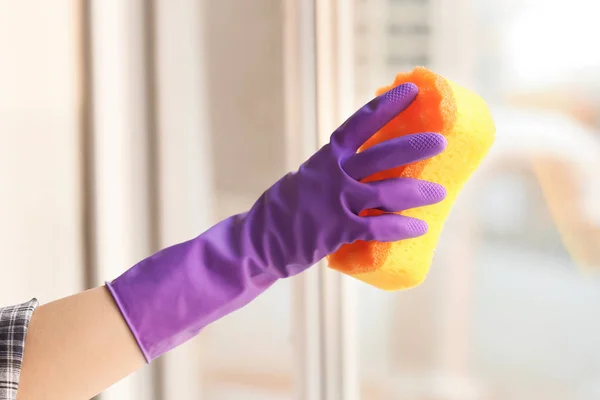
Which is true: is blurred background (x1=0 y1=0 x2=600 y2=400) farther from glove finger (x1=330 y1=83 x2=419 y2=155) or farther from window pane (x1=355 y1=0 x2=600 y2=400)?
glove finger (x1=330 y1=83 x2=419 y2=155)

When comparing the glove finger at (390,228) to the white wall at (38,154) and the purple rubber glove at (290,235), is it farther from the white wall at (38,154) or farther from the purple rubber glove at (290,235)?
the white wall at (38,154)

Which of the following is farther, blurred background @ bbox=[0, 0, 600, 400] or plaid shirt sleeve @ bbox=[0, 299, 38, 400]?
blurred background @ bbox=[0, 0, 600, 400]

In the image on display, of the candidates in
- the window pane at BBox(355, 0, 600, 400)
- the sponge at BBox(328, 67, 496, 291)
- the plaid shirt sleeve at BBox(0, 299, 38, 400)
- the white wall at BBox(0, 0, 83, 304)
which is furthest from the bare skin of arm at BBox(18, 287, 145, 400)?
the window pane at BBox(355, 0, 600, 400)

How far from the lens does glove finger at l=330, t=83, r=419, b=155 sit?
0.52 metres

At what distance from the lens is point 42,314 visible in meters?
0.50

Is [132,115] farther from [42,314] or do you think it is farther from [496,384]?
[496,384]

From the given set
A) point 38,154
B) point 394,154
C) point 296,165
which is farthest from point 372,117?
point 38,154

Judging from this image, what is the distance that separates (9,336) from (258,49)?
1.79 ft

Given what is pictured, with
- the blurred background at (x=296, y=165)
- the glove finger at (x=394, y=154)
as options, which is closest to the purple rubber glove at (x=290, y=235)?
the glove finger at (x=394, y=154)

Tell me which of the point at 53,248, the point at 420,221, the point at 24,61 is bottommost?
the point at 53,248

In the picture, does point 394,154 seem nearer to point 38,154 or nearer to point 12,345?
point 12,345

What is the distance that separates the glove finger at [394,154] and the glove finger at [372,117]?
0.02m

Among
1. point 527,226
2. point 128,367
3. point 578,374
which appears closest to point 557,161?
point 527,226

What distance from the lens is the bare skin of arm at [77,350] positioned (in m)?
0.48
